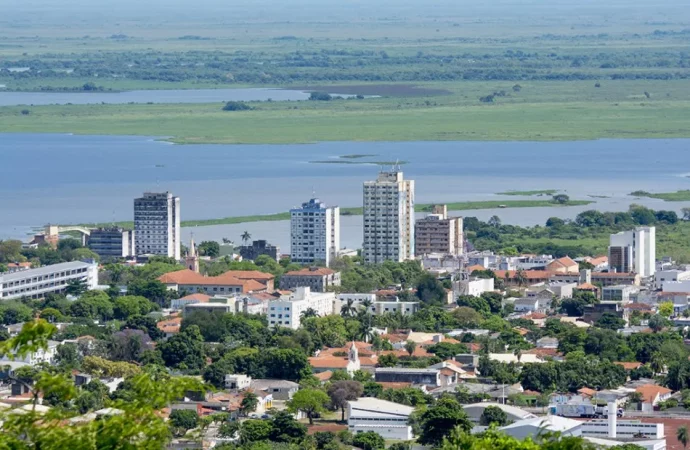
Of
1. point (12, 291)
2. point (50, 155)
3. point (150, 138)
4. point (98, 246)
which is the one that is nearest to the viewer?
point (12, 291)

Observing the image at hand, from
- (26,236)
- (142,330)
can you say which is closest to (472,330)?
(142,330)

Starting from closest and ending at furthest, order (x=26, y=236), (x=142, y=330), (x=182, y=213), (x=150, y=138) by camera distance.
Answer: (x=142, y=330) → (x=26, y=236) → (x=182, y=213) → (x=150, y=138)

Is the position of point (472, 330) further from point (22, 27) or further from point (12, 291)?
point (22, 27)

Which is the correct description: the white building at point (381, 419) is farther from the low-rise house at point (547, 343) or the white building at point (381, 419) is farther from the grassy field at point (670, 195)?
the grassy field at point (670, 195)

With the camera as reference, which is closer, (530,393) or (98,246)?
(530,393)

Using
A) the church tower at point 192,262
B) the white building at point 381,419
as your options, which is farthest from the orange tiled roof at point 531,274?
the white building at point 381,419

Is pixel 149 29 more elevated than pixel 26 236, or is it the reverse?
pixel 149 29

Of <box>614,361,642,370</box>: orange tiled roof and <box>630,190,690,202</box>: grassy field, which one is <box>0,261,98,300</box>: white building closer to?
<box>614,361,642,370</box>: orange tiled roof

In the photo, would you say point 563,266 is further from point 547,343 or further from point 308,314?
point 547,343
